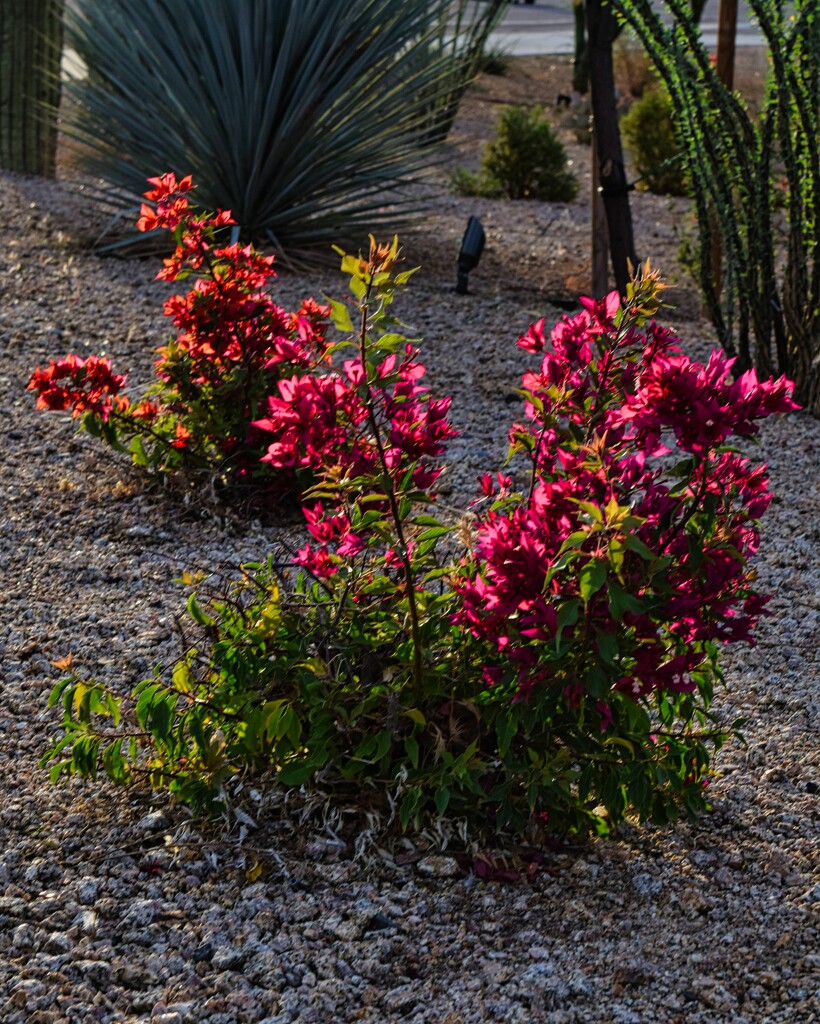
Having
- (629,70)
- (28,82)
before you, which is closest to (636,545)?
(28,82)

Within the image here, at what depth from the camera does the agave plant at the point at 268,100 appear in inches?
247

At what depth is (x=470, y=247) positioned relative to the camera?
6020 mm

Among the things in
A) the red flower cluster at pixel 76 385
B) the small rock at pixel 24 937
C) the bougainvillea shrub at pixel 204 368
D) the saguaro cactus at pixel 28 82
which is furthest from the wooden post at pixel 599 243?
the small rock at pixel 24 937

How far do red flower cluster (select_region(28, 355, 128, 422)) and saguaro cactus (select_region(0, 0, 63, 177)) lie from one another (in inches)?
185

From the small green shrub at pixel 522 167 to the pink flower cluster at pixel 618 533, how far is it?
6.91 m

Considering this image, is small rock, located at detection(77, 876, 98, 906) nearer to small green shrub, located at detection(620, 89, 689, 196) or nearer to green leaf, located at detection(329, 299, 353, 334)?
green leaf, located at detection(329, 299, 353, 334)

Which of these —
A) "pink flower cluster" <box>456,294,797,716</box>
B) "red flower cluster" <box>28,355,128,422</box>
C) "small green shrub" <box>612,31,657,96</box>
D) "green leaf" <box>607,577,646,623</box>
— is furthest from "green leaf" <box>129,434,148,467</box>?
"small green shrub" <box>612,31,657,96</box>

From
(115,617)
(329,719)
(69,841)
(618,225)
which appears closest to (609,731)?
(329,719)

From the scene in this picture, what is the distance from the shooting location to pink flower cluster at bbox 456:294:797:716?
219 centimetres

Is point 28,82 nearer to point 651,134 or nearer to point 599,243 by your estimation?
point 599,243

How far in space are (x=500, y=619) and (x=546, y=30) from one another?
828 inches

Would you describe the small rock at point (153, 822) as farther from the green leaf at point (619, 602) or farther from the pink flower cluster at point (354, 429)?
the green leaf at point (619, 602)

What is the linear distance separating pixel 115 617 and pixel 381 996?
1472 mm

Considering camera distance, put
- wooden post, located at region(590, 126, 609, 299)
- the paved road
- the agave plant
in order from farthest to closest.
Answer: the paved road
the agave plant
wooden post, located at region(590, 126, 609, 299)
